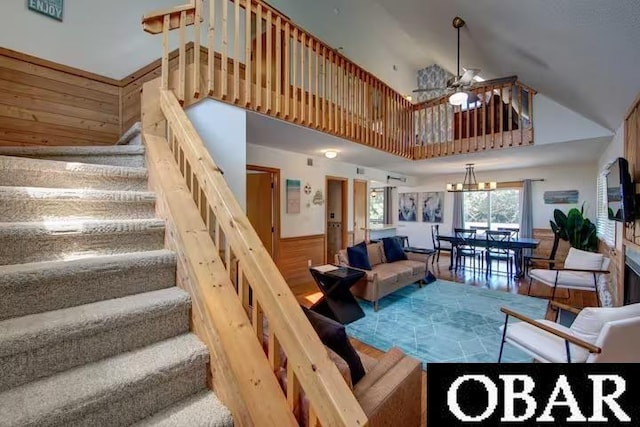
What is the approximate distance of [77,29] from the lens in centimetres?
314

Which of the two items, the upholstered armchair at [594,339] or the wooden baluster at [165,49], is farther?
the wooden baluster at [165,49]

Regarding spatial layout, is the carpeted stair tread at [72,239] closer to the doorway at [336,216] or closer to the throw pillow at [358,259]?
the throw pillow at [358,259]

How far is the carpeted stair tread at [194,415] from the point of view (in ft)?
3.35

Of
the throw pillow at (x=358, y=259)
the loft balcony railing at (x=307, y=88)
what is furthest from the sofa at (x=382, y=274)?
the loft balcony railing at (x=307, y=88)

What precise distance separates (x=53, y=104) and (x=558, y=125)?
20.9 ft

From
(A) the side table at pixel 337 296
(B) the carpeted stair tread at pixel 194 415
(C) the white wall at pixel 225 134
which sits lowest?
(A) the side table at pixel 337 296

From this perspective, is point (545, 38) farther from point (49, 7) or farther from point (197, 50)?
point (49, 7)

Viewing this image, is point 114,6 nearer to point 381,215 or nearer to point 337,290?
point 337,290

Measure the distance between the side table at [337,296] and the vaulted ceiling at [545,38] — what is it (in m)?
2.88

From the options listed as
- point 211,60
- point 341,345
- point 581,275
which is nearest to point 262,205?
point 211,60

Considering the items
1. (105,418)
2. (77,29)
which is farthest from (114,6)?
(105,418)

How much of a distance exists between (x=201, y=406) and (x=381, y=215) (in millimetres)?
8796

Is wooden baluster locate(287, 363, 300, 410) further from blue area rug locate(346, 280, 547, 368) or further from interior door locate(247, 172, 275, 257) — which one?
interior door locate(247, 172, 275, 257)

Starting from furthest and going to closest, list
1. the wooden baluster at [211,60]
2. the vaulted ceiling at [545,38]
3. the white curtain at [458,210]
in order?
1. the white curtain at [458,210]
2. the wooden baluster at [211,60]
3. the vaulted ceiling at [545,38]
